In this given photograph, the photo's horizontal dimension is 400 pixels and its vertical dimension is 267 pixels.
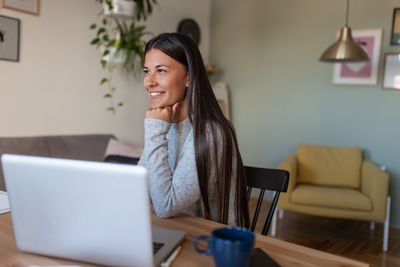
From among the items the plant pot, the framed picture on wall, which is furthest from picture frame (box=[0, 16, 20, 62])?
the framed picture on wall

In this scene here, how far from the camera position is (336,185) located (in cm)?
319

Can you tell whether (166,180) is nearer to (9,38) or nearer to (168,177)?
(168,177)

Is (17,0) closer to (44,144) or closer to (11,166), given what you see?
(44,144)

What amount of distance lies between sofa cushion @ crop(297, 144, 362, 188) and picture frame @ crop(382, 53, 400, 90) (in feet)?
2.10

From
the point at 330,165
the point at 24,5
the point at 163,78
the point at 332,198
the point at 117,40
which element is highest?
the point at 24,5

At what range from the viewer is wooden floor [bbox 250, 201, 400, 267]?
2596 mm

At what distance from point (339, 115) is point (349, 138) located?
244 millimetres

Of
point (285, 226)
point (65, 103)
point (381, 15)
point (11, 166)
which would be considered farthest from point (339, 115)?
point (11, 166)

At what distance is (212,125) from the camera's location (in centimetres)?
116

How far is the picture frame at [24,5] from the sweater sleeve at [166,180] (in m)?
1.99

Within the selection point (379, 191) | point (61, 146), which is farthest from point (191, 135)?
point (379, 191)

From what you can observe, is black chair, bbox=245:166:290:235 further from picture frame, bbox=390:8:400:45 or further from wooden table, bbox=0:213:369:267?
picture frame, bbox=390:8:400:45

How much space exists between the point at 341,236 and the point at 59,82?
104 inches

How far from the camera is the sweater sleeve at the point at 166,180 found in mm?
1014
